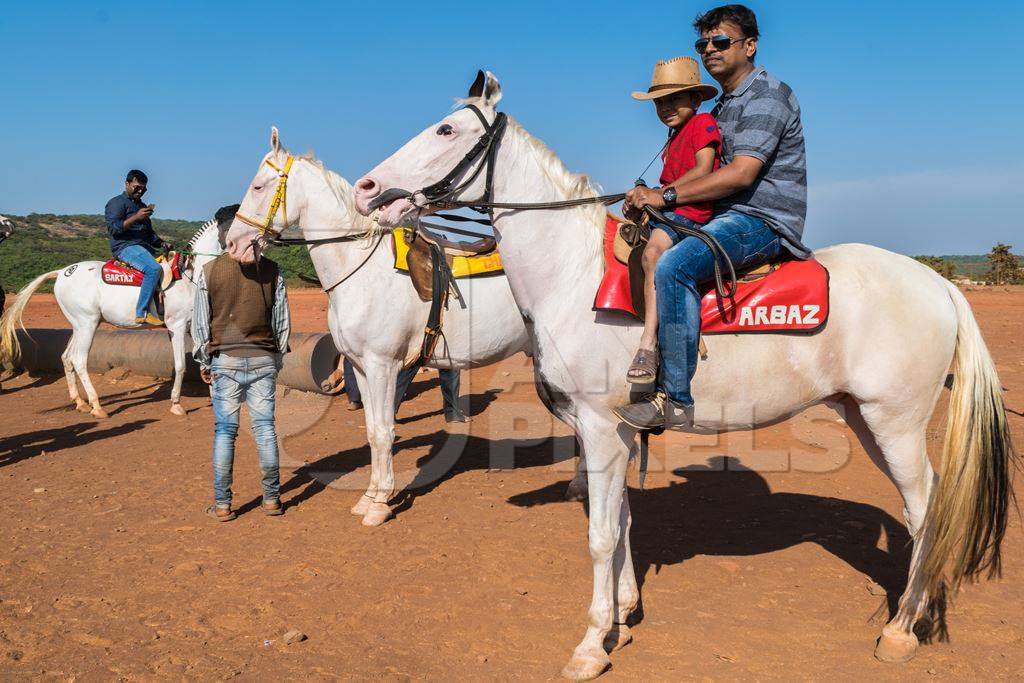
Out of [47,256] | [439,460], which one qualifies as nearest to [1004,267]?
[439,460]

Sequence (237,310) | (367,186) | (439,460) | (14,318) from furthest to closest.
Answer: (14,318)
(439,460)
(237,310)
(367,186)

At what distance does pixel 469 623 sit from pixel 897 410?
2.71 m

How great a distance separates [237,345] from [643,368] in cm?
374

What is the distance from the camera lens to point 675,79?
3.84 meters

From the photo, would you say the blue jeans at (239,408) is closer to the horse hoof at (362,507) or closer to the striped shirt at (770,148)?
the horse hoof at (362,507)

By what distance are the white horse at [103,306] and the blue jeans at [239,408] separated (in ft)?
16.6

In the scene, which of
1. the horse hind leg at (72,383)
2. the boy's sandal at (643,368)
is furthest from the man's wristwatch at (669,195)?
the horse hind leg at (72,383)

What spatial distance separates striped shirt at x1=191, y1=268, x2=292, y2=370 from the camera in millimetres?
6102

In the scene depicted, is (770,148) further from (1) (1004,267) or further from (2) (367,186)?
(1) (1004,267)

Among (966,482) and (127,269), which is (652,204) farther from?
(127,269)

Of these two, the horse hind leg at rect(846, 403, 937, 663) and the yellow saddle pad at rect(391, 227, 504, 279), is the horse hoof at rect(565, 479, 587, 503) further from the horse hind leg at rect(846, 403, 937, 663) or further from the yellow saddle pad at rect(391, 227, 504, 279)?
the horse hind leg at rect(846, 403, 937, 663)

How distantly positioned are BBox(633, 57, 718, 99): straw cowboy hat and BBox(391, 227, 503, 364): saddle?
271 cm

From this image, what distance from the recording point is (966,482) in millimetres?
3898

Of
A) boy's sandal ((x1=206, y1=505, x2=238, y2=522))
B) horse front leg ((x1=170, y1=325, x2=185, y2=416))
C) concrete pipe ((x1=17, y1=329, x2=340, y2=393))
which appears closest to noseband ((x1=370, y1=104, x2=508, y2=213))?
boy's sandal ((x1=206, y1=505, x2=238, y2=522))
